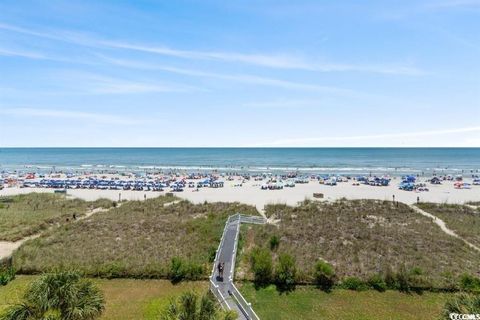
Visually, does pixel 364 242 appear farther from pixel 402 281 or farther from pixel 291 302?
pixel 291 302

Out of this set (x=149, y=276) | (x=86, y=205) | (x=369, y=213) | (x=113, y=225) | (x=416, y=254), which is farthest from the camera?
(x=86, y=205)

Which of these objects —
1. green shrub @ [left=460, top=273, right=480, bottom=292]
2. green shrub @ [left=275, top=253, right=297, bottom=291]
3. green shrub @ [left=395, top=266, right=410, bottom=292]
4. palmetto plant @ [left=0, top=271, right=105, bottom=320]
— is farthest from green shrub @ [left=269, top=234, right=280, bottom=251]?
palmetto plant @ [left=0, top=271, right=105, bottom=320]

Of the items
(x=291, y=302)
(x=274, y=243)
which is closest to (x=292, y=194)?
(x=274, y=243)

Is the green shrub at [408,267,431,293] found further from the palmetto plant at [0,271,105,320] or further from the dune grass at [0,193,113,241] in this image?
the dune grass at [0,193,113,241]

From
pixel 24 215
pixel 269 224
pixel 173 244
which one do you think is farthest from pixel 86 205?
pixel 269 224

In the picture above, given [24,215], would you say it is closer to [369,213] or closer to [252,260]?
[252,260]
